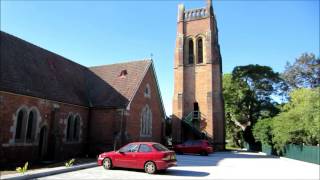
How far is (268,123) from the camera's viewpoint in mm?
36031

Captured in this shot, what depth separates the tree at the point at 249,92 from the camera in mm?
49531

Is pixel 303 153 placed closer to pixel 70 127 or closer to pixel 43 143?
pixel 70 127

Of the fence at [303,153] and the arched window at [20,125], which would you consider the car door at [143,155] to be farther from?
the fence at [303,153]

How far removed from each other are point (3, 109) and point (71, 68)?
11220 mm

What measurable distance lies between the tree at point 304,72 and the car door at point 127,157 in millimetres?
41582

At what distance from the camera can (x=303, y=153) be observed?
91.9 ft

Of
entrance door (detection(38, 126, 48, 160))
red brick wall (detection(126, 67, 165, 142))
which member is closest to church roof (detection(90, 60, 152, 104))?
red brick wall (detection(126, 67, 165, 142))

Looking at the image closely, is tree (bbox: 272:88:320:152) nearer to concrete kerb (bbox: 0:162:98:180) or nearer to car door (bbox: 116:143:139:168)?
car door (bbox: 116:143:139:168)

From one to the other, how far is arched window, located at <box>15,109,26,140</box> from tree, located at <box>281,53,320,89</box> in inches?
1721

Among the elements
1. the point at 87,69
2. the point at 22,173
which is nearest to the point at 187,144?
the point at 87,69

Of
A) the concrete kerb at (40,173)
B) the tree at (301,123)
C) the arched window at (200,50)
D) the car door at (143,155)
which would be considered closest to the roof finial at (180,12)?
the arched window at (200,50)

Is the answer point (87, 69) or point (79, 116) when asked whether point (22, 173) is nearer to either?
point (79, 116)

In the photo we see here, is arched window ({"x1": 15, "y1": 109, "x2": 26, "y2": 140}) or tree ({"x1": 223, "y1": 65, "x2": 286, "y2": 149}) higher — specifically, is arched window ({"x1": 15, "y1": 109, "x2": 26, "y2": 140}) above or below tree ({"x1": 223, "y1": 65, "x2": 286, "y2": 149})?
below

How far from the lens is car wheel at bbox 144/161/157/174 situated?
14.6 meters
